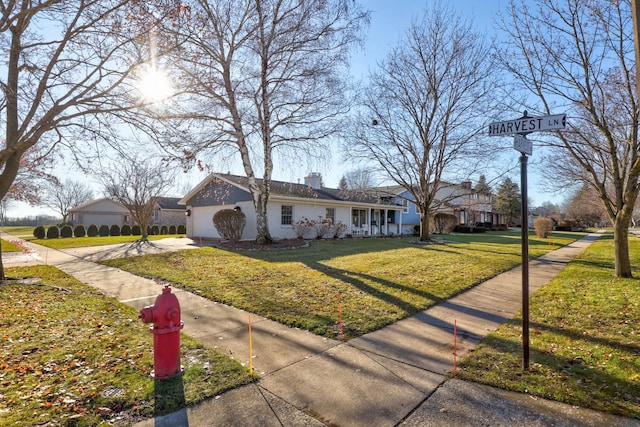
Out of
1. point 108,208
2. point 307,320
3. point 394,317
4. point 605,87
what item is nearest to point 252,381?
point 307,320

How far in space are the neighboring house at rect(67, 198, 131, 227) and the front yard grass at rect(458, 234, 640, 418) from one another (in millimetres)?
48099

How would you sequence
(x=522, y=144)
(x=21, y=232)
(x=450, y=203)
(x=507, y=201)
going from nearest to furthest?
(x=522, y=144) → (x=450, y=203) → (x=21, y=232) → (x=507, y=201)

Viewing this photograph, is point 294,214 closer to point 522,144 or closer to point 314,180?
point 314,180

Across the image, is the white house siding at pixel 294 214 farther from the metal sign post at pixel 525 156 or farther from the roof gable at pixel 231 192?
the metal sign post at pixel 525 156

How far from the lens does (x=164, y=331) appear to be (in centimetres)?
337

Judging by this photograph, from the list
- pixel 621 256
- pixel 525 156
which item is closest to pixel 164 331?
pixel 525 156

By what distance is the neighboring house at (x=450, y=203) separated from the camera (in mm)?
20344

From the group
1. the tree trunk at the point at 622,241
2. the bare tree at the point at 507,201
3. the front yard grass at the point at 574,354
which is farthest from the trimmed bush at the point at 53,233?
the bare tree at the point at 507,201

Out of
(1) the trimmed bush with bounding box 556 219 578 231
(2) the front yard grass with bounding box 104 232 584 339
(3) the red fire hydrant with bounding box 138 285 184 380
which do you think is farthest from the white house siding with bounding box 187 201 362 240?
A: (1) the trimmed bush with bounding box 556 219 578 231

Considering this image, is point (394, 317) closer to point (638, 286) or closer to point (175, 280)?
point (175, 280)

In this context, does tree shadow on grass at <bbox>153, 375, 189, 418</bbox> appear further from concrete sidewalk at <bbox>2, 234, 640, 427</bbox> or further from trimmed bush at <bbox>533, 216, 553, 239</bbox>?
trimmed bush at <bbox>533, 216, 553, 239</bbox>

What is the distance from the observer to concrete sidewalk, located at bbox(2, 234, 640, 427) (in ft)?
9.11

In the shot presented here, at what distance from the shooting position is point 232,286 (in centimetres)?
768

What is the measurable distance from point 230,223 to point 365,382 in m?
15.6
